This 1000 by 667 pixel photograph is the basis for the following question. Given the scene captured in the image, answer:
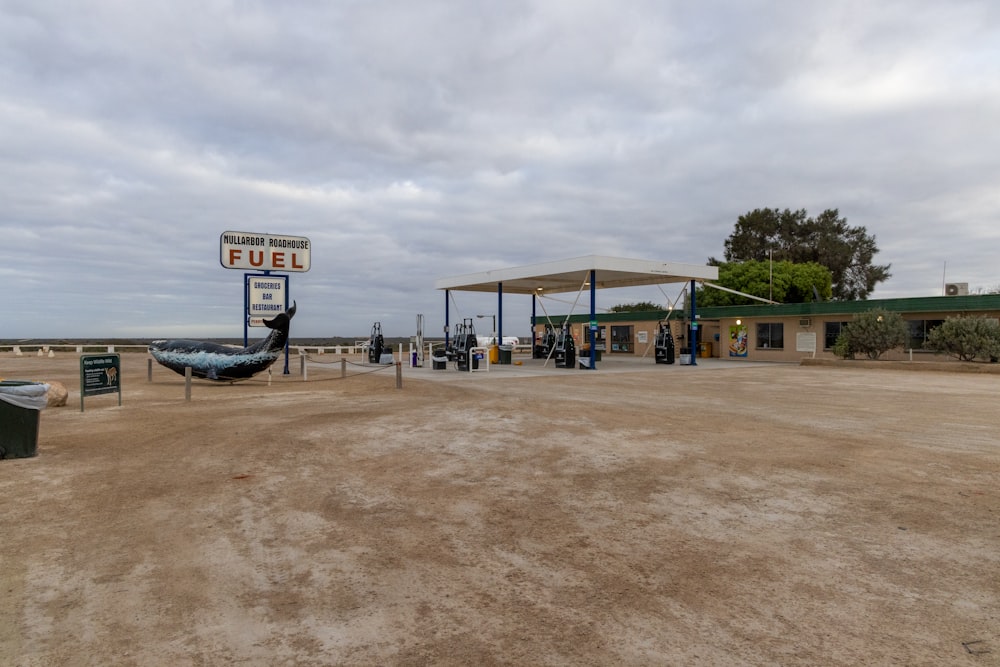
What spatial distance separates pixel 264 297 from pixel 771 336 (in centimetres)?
2681

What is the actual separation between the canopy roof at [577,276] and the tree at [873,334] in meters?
6.47

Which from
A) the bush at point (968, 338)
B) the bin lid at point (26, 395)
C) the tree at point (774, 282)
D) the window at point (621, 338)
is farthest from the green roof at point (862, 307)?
the bin lid at point (26, 395)

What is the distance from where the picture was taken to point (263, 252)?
22.1 m

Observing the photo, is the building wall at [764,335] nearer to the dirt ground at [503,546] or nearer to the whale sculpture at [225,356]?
the dirt ground at [503,546]

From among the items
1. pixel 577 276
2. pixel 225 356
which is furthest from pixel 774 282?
pixel 225 356

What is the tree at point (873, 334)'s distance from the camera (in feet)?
84.1

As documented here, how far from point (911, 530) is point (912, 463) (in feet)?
9.35

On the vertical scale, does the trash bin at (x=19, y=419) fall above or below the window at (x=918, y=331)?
below

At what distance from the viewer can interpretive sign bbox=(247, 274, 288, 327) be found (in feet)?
71.6

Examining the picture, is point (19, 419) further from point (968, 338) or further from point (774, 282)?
point (774, 282)

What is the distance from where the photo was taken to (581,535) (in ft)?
15.8

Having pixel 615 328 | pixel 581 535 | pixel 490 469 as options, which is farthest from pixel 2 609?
pixel 615 328

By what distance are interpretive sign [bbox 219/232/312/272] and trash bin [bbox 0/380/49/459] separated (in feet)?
48.3

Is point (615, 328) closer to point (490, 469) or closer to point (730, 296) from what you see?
point (730, 296)
